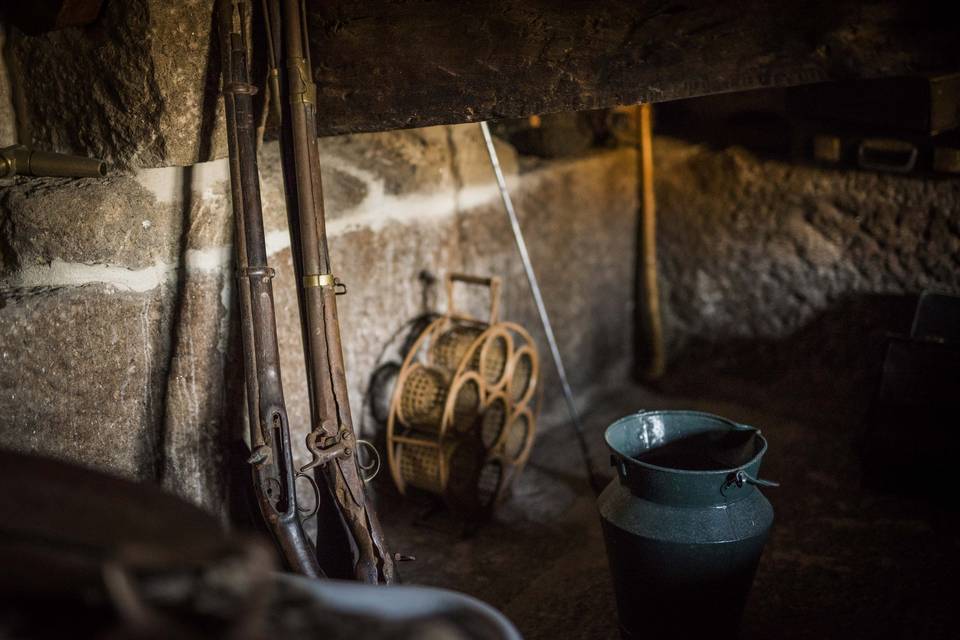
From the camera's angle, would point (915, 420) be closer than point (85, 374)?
No

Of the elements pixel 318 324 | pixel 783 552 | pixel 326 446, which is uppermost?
pixel 318 324

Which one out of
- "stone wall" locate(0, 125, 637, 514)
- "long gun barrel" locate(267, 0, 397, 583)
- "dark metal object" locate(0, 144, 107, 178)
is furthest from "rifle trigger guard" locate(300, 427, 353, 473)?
"dark metal object" locate(0, 144, 107, 178)

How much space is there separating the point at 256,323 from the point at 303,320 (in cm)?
14

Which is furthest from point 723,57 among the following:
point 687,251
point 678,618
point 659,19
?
point 687,251

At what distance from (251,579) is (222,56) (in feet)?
3.81

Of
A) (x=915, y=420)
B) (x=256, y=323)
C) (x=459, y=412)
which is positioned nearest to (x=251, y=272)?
(x=256, y=323)

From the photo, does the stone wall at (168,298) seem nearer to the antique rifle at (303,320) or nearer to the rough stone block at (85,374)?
the rough stone block at (85,374)

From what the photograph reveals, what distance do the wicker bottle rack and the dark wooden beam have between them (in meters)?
0.77

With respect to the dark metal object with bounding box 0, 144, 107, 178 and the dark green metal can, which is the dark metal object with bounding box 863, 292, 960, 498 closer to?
the dark green metal can

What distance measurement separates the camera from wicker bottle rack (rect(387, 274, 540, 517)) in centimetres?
229

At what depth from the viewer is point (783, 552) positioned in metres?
2.23

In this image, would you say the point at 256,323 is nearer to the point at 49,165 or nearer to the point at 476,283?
the point at 49,165

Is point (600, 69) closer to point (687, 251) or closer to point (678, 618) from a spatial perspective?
point (678, 618)

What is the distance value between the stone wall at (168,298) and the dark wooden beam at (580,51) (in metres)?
0.38
